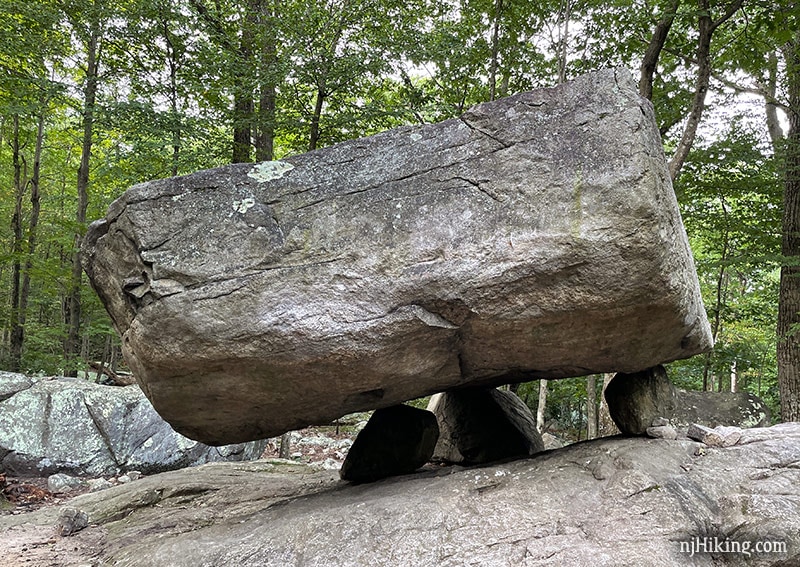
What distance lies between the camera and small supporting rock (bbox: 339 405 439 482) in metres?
5.92

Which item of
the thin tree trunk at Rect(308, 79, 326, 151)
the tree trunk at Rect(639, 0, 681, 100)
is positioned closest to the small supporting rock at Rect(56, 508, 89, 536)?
the thin tree trunk at Rect(308, 79, 326, 151)

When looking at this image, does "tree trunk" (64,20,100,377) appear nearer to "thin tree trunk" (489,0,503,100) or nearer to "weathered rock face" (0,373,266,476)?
"weathered rock face" (0,373,266,476)

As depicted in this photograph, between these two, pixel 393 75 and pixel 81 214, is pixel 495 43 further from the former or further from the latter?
pixel 81 214

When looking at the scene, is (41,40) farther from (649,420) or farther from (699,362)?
(699,362)

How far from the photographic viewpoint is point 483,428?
257 inches

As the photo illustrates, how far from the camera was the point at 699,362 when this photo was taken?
12.8m

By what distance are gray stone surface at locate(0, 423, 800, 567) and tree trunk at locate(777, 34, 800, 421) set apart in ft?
19.5

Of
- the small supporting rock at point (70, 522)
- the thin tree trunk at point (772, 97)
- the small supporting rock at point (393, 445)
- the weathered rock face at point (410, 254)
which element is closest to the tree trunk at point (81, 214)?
the small supporting rock at point (70, 522)

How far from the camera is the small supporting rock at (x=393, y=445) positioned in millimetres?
Answer: 5922

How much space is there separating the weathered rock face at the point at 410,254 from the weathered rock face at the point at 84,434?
6.24 metres

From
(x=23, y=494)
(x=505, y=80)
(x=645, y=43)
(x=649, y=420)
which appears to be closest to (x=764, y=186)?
(x=645, y=43)

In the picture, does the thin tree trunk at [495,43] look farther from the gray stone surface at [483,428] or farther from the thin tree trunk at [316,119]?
the gray stone surface at [483,428]

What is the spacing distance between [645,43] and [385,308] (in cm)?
918

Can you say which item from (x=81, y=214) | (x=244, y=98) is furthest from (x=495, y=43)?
(x=81, y=214)
